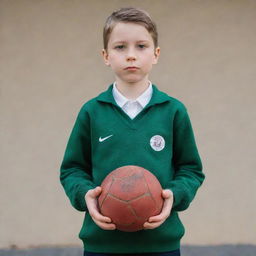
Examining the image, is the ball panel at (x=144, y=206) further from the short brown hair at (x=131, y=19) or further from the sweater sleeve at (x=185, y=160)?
the short brown hair at (x=131, y=19)

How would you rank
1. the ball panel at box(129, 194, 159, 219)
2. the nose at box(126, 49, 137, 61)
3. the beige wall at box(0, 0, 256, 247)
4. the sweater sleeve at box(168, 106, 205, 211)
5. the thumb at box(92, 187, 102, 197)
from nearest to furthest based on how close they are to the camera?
the ball panel at box(129, 194, 159, 219), the thumb at box(92, 187, 102, 197), the nose at box(126, 49, 137, 61), the sweater sleeve at box(168, 106, 205, 211), the beige wall at box(0, 0, 256, 247)

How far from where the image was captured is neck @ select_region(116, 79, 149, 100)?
11.4 ft

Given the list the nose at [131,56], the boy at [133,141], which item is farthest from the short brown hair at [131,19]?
the nose at [131,56]

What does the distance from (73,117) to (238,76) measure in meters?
1.67

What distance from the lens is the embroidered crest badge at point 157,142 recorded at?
3.35 m

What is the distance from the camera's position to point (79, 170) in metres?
3.54

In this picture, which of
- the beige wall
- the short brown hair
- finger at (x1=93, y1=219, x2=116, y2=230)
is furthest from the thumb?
the beige wall

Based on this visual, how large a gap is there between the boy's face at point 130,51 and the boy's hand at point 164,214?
619mm

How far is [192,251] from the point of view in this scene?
21.4ft

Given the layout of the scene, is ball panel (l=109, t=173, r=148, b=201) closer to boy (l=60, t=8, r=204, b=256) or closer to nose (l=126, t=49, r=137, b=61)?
boy (l=60, t=8, r=204, b=256)

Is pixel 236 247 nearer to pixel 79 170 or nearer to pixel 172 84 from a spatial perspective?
pixel 172 84

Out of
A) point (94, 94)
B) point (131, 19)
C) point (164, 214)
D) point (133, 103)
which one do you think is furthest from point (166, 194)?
point (94, 94)

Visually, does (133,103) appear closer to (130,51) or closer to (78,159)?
(130,51)

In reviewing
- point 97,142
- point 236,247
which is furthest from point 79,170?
point 236,247
